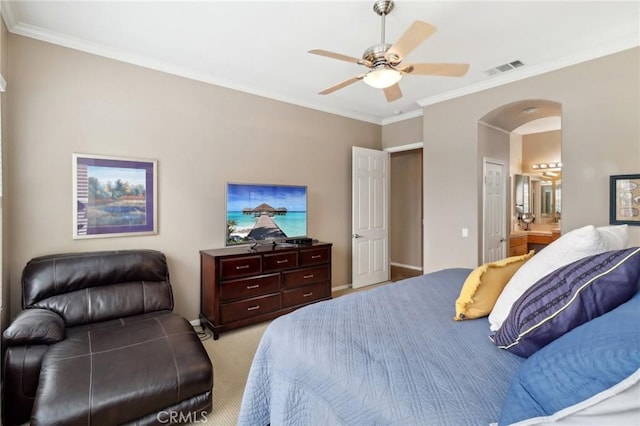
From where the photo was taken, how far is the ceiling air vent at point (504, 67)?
335 centimetres

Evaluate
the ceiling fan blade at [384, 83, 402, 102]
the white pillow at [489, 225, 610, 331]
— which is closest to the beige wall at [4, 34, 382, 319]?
the ceiling fan blade at [384, 83, 402, 102]

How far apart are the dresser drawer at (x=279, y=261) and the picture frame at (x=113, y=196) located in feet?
4.05

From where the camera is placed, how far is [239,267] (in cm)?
336

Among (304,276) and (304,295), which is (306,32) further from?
(304,295)

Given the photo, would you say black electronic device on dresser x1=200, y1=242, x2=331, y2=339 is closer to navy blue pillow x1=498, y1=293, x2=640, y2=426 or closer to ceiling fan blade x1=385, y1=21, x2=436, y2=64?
ceiling fan blade x1=385, y1=21, x2=436, y2=64

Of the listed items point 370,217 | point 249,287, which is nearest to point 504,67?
point 370,217

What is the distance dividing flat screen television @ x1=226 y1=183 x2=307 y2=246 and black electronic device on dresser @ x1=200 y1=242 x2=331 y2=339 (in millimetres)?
210

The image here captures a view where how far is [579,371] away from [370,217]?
4408 millimetres

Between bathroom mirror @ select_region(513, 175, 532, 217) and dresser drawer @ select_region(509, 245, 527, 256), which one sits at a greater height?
bathroom mirror @ select_region(513, 175, 532, 217)

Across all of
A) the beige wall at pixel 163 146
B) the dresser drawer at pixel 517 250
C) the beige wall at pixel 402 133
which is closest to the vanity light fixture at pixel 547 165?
the dresser drawer at pixel 517 250

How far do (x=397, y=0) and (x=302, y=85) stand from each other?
6.06 ft

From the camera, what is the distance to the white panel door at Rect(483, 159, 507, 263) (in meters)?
4.22

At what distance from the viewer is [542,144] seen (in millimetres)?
5742

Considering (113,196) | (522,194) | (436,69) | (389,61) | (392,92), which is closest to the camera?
(389,61)
